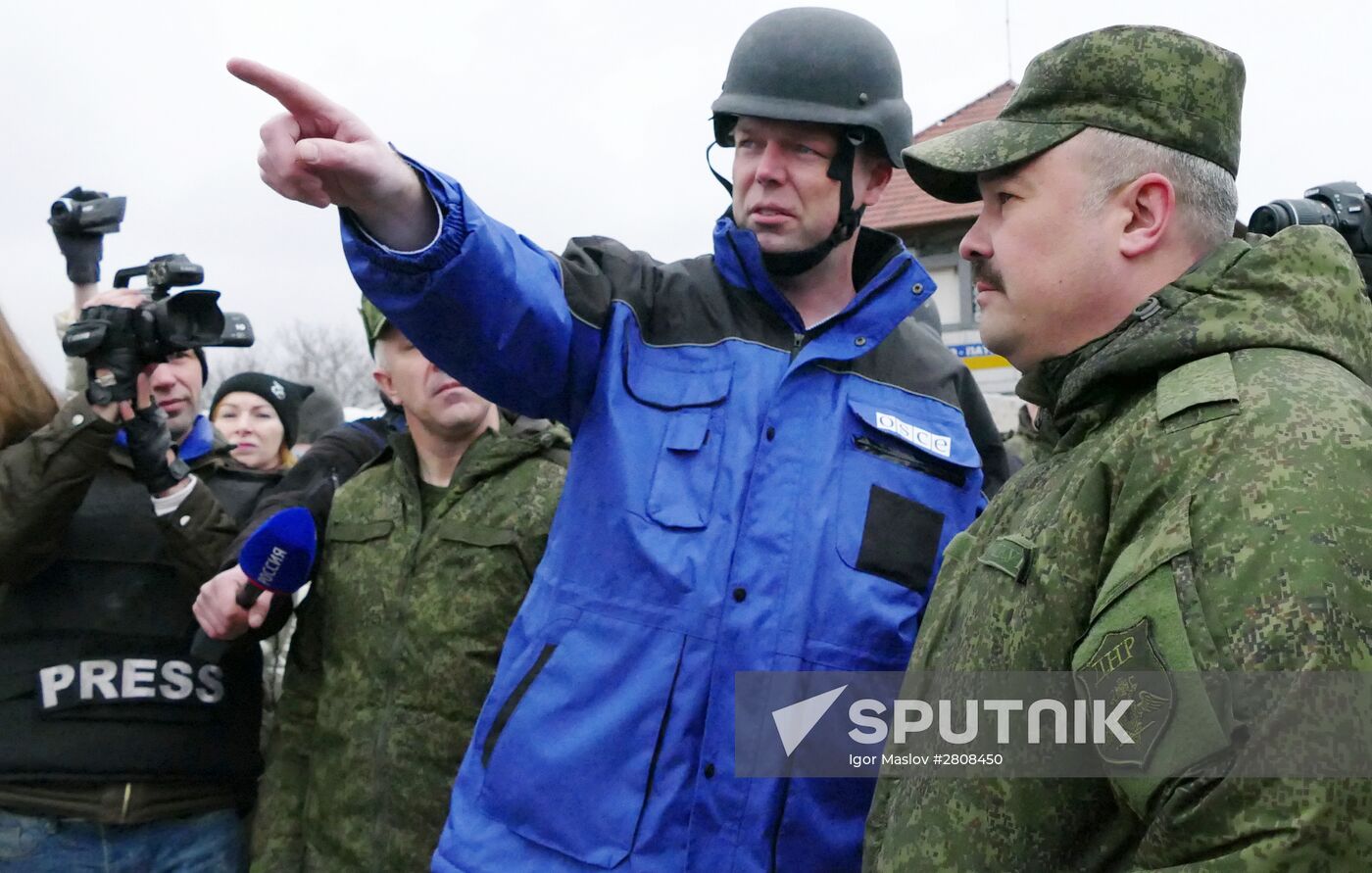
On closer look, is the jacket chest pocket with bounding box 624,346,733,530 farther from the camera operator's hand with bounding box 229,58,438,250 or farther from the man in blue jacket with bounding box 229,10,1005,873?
the camera operator's hand with bounding box 229,58,438,250

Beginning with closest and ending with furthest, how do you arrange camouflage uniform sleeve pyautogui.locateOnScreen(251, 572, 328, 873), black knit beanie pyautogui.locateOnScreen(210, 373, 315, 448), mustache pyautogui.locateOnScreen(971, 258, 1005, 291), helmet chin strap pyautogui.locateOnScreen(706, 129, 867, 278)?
mustache pyautogui.locateOnScreen(971, 258, 1005, 291)
helmet chin strap pyautogui.locateOnScreen(706, 129, 867, 278)
camouflage uniform sleeve pyautogui.locateOnScreen(251, 572, 328, 873)
black knit beanie pyautogui.locateOnScreen(210, 373, 315, 448)

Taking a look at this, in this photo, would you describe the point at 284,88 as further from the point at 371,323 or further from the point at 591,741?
the point at 371,323

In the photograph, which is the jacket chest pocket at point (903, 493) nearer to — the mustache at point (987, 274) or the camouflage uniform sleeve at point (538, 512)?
the mustache at point (987, 274)

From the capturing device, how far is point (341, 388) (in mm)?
56188

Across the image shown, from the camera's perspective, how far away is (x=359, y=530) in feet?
12.5

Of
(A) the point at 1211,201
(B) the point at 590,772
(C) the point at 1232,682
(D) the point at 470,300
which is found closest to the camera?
(C) the point at 1232,682

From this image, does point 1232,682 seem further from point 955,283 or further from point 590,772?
point 955,283

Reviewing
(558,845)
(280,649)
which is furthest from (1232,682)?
(280,649)

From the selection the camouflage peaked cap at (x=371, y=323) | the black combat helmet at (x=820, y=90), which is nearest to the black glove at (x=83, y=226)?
the camouflage peaked cap at (x=371, y=323)

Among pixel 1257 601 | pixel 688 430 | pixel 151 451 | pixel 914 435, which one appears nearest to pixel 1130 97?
pixel 1257 601

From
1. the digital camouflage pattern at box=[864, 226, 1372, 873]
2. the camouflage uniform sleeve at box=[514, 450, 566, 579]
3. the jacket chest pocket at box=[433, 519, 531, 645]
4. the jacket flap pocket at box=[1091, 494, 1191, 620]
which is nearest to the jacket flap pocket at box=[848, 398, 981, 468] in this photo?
the digital camouflage pattern at box=[864, 226, 1372, 873]

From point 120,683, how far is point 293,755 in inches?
20.1

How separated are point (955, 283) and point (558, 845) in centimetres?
2411

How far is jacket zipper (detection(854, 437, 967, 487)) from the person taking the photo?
2.69 m
